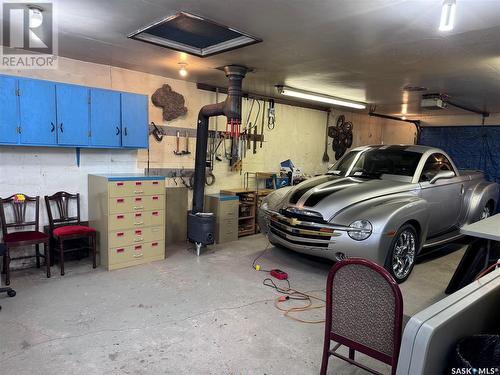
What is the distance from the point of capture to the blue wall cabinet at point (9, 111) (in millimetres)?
3727

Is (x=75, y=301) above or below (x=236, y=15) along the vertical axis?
below

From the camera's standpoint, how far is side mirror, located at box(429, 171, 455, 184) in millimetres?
4707

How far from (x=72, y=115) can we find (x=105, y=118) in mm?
400

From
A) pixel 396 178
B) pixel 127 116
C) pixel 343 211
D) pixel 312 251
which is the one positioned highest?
pixel 127 116

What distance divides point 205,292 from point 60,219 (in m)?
2.26

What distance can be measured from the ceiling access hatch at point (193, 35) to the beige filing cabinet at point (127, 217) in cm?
168

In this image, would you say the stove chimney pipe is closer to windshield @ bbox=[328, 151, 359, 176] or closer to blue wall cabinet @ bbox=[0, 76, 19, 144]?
windshield @ bbox=[328, 151, 359, 176]

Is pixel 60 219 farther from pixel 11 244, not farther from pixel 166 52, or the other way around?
pixel 166 52

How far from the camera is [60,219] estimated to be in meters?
4.48

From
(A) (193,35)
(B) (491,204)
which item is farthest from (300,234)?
(B) (491,204)

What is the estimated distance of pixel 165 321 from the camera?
9.93 feet

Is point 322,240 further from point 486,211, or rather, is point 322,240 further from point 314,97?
point 486,211

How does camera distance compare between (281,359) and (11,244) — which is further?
(11,244)

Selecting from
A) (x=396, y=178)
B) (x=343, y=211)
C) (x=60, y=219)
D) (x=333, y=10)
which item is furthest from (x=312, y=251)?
(x=60, y=219)
